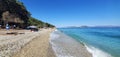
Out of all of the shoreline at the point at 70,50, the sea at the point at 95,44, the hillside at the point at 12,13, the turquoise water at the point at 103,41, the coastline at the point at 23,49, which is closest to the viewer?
the coastline at the point at 23,49

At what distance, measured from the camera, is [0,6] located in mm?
46719

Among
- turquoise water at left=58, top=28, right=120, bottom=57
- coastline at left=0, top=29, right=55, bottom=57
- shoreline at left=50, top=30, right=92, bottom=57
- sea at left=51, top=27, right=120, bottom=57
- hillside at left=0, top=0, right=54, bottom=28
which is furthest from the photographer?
hillside at left=0, top=0, right=54, bottom=28

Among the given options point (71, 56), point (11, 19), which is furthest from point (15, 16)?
point (71, 56)

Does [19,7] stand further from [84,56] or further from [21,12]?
[84,56]

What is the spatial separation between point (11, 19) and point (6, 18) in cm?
379

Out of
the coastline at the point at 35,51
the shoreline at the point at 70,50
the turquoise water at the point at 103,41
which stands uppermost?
the coastline at the point at 35,51

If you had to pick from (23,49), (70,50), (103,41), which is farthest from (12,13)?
(70,50)

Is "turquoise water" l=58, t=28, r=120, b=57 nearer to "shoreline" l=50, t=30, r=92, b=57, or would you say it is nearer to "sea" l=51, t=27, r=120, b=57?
"sea" l=51, t=27, r=120, b=57

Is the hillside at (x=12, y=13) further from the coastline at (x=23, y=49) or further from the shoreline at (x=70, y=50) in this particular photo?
the shoreline at (x=70, y=50)

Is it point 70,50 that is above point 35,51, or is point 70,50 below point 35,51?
below

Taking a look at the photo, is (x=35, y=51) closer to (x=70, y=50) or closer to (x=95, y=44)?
(x=70, y=50)

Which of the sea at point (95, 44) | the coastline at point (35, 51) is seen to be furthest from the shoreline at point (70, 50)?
the coastline at point (35, 51)

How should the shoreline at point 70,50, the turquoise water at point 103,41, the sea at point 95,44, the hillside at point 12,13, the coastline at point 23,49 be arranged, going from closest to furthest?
the coastline at point 23,49, the shoreline at point 70,50, the sea at point 95,44, the turquoise water at point 103,41, the hillside at point 12,13

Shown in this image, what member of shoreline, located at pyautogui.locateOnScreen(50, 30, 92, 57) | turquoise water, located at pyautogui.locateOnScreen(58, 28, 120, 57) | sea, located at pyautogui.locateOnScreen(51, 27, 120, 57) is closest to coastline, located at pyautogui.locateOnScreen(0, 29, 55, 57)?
shoreline, located at pyautogui.locateOnScreen(50, 30, 92, 57)
